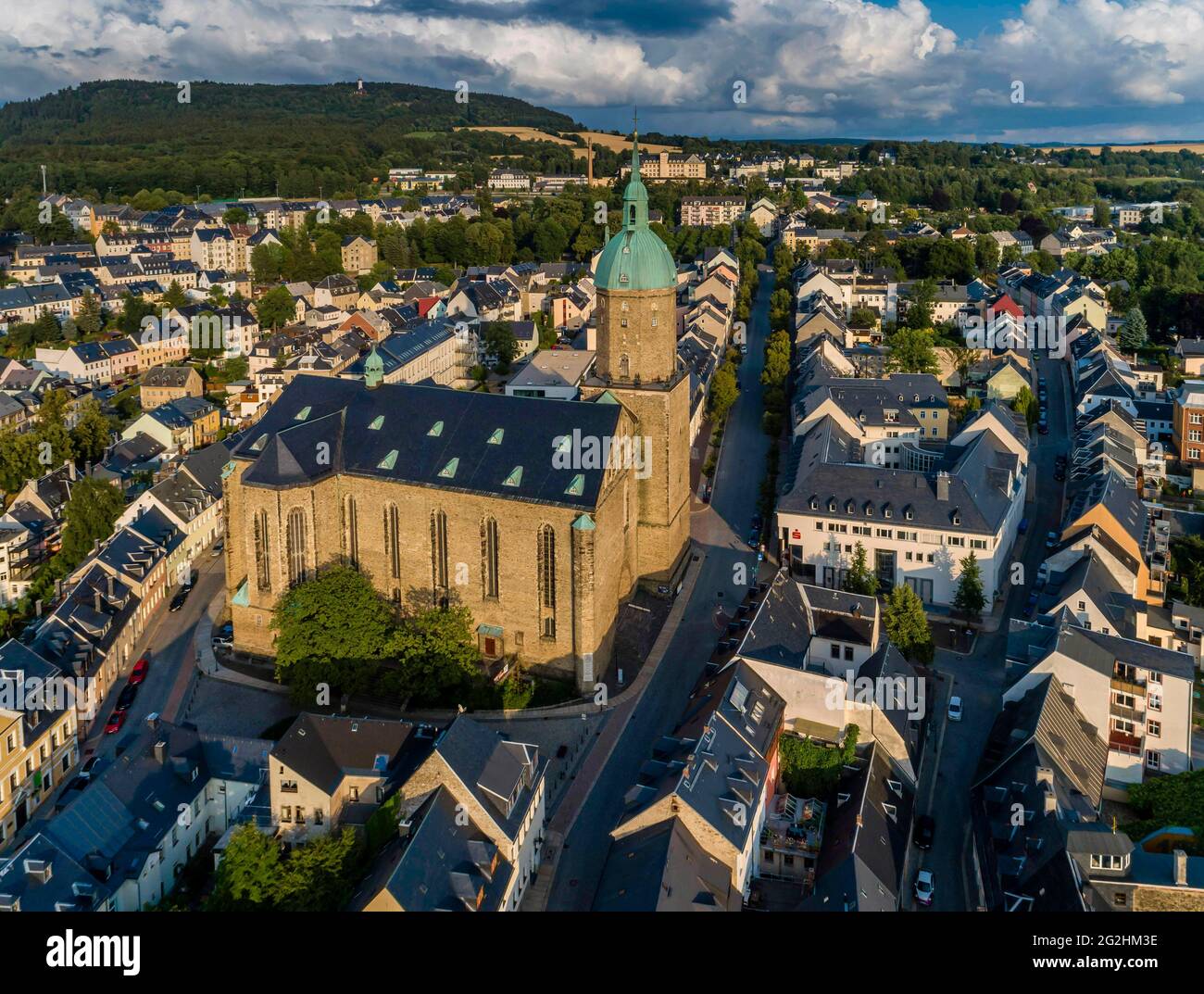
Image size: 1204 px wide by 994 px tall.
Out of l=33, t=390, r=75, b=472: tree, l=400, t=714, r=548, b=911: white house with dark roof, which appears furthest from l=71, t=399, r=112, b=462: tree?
l=400, t=714, r=548, b=911: white house with dark roof

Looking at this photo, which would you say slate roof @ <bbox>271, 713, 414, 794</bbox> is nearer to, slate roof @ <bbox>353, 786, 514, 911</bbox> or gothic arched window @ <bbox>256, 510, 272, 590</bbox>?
slate roof @ <bbox>353, 786, 514, 911</bbox>

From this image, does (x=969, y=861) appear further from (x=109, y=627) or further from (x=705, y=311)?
(x=705, y=311)

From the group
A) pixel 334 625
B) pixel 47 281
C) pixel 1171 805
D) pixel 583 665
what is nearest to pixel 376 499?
pixel 334 625

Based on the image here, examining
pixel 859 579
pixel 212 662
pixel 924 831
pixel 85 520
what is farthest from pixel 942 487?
pixel 85 520

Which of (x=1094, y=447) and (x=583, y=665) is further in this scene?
(x=1094, y=447)

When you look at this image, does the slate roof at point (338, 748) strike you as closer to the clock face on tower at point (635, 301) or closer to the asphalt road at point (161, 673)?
the asphalt road at point (161, 673)

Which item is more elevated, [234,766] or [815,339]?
[815,339]

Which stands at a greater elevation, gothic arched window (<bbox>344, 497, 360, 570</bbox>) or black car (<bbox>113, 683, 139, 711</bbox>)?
gothic arched window (<bbox>344, 497, 360, 570</bbox>)
